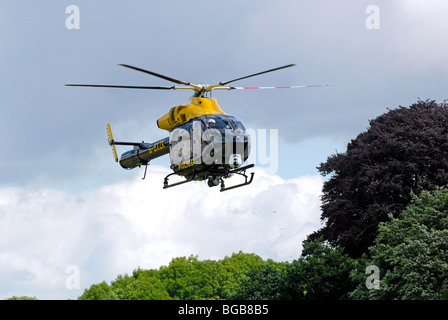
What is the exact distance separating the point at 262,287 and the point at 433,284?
1627 centimetres

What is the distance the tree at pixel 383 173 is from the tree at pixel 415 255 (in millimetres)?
6291

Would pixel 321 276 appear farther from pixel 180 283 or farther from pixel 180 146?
pixel 180 283

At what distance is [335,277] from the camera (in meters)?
43.2

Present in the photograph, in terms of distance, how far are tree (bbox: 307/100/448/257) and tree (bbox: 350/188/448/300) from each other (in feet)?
20.6

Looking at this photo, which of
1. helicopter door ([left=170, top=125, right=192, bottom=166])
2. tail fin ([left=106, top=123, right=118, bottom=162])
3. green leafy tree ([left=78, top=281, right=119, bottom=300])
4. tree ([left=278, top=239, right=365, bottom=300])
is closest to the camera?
helicopter door ([left=170, top=125, right=192, bottom=166])

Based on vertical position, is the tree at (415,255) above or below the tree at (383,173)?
below

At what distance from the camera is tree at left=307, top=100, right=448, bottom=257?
46938 millimetres

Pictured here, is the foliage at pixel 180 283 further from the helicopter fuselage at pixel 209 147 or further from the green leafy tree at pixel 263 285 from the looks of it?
the helicopter fuselage at pixel 209 147

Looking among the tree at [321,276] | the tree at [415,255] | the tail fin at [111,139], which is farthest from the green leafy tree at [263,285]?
the tail fin at [111,139]

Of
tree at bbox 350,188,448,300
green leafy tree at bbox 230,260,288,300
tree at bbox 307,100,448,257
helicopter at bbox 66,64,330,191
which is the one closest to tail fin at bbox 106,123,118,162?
helicopter at bbox 66,64,330,191

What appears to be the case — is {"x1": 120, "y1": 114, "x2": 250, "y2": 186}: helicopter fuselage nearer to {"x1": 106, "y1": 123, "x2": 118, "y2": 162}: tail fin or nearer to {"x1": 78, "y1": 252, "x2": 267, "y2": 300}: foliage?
{"x1": 106, "y1": 123, "x2": 118, "y2": 162}: tail fin

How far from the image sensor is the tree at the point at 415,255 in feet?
111

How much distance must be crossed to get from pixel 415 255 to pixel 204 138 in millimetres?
13102
